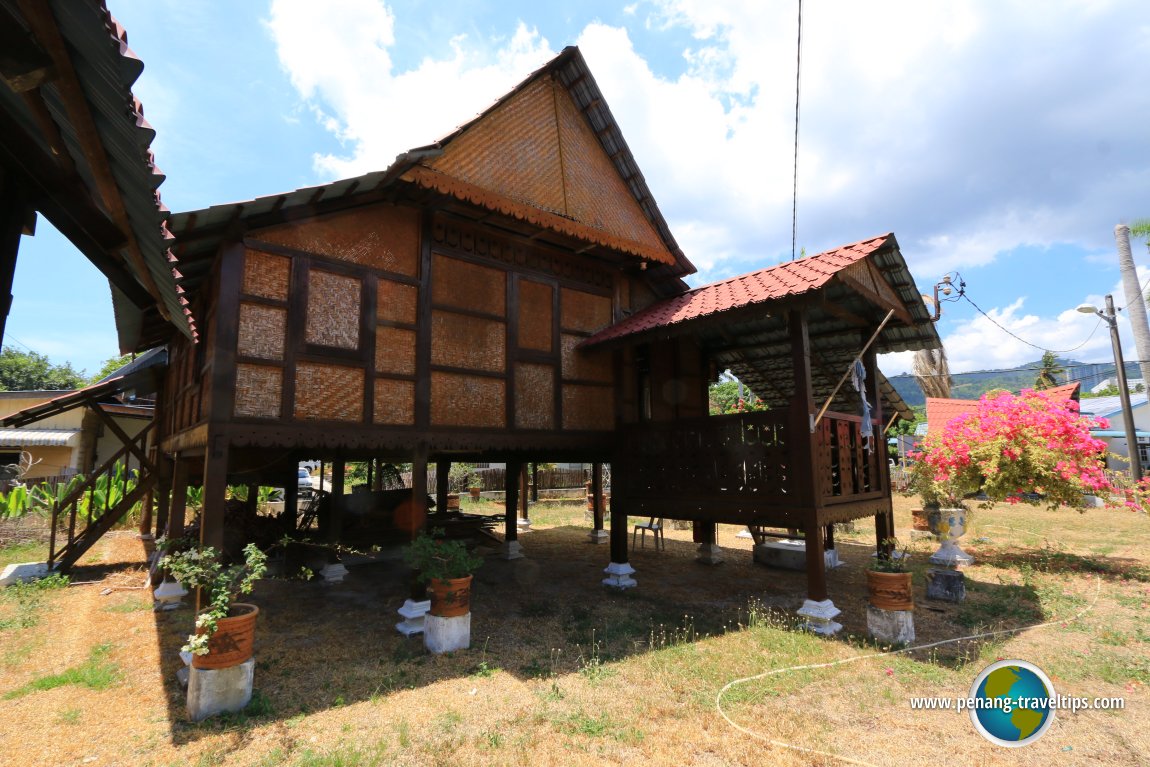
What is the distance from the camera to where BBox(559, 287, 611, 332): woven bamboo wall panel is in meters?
9.38

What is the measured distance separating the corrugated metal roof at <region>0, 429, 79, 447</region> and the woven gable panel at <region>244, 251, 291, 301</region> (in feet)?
66.4

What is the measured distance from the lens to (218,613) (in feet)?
16.0

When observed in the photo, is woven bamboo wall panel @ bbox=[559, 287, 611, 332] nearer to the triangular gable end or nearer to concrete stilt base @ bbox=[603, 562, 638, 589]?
the triangular gable end

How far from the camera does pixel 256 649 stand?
255 inches

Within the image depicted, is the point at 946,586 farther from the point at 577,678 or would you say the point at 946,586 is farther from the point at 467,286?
the point at 467,286

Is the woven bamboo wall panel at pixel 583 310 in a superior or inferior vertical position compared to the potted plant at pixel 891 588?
superior

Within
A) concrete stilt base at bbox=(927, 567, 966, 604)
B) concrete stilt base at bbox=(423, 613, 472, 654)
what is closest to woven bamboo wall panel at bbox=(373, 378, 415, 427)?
concrete stilt base at bbox=(423, 613, 472, 654)

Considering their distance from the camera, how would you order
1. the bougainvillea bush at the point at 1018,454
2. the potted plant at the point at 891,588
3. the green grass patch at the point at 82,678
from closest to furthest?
the green grass patch at the point at 82,678
the potted plant at the point at 891,588
the bougainvillea bush at the point at 1018,454

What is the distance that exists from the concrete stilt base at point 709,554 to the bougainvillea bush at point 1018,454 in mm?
4219

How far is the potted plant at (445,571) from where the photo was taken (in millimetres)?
6410

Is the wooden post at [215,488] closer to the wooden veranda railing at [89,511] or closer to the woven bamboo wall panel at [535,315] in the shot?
the woven bamboo wall panel at [535,315]

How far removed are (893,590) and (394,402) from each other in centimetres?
634

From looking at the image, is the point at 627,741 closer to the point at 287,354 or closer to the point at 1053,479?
the point at 287,354

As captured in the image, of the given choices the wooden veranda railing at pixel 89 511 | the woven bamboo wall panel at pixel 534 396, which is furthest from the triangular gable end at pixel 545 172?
the wooden veranda railing at pixel 89 511
